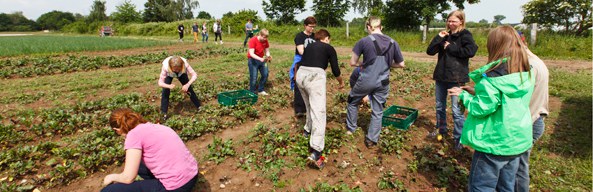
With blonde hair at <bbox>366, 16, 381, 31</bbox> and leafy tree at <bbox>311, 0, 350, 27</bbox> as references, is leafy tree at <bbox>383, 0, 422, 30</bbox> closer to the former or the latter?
leafy tree at <bbox>311, 0, 350, 27</bbox>

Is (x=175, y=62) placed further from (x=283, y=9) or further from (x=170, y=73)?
(x=283, y=9)

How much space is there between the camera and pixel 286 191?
3.90m

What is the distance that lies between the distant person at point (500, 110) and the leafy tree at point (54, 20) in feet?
367

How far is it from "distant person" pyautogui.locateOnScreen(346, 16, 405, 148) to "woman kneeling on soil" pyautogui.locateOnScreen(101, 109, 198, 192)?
254cm

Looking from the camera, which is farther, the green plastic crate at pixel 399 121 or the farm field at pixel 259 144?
the green plastic crate at pixel 399 121

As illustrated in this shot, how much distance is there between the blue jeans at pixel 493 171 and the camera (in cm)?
283

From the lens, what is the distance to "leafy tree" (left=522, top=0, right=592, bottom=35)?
2023 cm

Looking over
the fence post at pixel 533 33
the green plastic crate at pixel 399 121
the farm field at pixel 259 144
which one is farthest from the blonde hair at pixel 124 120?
the fence post at pixel 533 33

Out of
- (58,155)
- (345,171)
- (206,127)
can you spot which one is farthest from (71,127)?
(345,171)

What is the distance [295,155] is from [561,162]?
3.67 m

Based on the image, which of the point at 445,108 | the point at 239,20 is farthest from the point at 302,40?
the point at 239,20

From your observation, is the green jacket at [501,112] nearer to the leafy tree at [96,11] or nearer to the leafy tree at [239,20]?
the leafy tree at [239,20]

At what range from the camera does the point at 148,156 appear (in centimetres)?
295

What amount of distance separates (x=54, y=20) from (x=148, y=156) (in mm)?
124402
